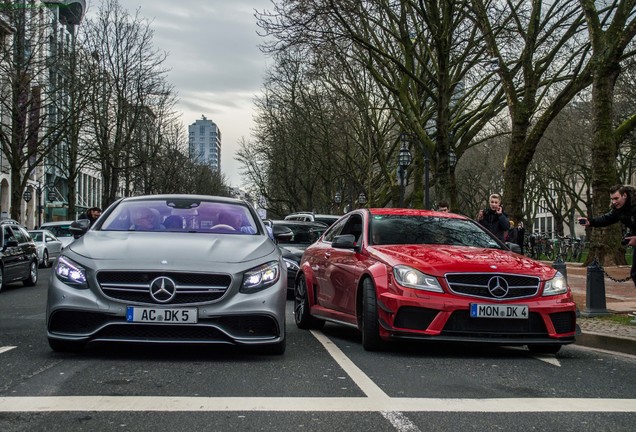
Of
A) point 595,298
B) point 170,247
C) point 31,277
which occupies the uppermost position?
point 170,247

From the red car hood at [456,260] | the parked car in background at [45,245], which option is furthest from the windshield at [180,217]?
the parked car in background at [45,245]

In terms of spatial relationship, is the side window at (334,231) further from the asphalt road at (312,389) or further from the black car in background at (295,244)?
the black car in background at (295,244)

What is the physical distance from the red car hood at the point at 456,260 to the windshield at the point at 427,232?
1.08ft

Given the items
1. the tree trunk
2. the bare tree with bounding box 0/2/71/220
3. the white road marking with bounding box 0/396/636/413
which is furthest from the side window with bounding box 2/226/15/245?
the tree trunk

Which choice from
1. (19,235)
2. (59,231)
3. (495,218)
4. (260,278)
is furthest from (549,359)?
(59,231)

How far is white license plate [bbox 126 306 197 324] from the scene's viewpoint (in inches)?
265

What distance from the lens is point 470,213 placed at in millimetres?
83062

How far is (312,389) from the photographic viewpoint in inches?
236

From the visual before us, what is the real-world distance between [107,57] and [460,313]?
1621 inches

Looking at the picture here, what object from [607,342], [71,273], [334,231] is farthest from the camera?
[334,231]

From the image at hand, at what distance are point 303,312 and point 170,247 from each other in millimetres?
3575

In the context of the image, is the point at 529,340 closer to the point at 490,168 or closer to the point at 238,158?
the point at 490,168

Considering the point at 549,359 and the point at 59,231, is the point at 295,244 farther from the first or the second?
the point at 59,231

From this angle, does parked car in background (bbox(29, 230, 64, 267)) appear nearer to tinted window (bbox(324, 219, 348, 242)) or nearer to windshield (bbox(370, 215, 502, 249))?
tinted window (bbox(324, 219, 348, 242))
